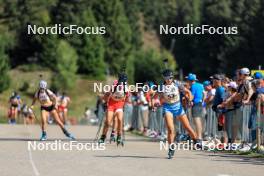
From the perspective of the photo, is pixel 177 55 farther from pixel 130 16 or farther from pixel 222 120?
pixel 222 120

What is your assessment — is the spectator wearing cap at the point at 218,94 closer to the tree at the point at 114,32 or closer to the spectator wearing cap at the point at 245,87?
the spectator wearing cap at the point at 245,87

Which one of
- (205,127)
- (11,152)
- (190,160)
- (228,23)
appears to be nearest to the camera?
(190,160)

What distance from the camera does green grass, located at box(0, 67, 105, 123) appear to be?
300 feet

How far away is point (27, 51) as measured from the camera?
107 m

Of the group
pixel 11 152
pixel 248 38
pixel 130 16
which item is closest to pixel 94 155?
pixel 11 152

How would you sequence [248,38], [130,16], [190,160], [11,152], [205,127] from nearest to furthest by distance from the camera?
[190,160] < [11,152] < [205,127] < [248,38] < [130,16]

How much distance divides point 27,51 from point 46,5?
620 cm

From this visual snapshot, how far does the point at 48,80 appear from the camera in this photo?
99.2 m

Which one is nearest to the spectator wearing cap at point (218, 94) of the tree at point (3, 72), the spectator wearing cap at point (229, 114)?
the spectator wearing cap at point (229, 114)

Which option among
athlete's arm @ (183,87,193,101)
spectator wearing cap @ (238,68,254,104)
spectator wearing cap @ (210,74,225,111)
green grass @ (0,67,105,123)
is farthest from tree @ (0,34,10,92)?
athlete's arm @ (183,87,193,101)

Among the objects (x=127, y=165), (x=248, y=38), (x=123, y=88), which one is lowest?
(x=127, y=165)

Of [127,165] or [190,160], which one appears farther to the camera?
[190,160]

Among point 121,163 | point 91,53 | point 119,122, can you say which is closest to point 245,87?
point 119,122

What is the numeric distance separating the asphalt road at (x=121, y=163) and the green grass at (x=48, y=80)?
2593 inches
